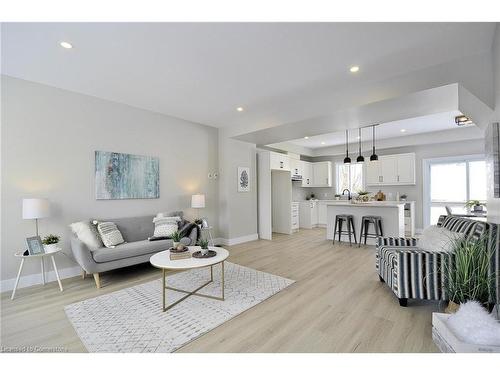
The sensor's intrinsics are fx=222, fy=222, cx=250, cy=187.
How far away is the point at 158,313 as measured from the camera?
90.1 inches

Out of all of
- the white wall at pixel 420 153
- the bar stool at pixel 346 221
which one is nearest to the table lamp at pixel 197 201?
the bar stool at pixel 346 221

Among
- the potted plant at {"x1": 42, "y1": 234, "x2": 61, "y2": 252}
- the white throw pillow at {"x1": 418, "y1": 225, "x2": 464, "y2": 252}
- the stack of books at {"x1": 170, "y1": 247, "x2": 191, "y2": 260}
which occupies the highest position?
the white throw pillow at {"x1": 418, "y1": 225, "x2": 464, "y2": 252}

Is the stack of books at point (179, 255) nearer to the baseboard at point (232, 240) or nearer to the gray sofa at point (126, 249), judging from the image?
the gray sofa at point (126, 249)

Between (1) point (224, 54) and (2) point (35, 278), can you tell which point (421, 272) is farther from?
(2) point (35, 278)

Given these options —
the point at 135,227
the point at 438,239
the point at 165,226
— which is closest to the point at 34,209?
the point at 135,227

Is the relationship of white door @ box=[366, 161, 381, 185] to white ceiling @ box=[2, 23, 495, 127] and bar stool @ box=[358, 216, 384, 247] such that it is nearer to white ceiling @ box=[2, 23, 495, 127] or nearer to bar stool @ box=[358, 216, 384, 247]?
bar stool @ box=[358, 216, 384, 247]

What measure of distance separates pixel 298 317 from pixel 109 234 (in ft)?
9.32

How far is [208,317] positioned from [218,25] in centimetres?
279

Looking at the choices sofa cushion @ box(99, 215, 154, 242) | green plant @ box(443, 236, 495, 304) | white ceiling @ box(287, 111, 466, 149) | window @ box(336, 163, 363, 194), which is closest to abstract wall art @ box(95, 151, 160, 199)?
sofa cushion @ box(99, 215, 154, 242)

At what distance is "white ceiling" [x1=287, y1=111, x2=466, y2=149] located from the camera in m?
5.07

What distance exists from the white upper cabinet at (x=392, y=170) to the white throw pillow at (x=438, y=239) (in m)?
4.51

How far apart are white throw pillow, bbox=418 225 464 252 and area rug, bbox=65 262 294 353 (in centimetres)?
174

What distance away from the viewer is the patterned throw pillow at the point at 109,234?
322 cm
